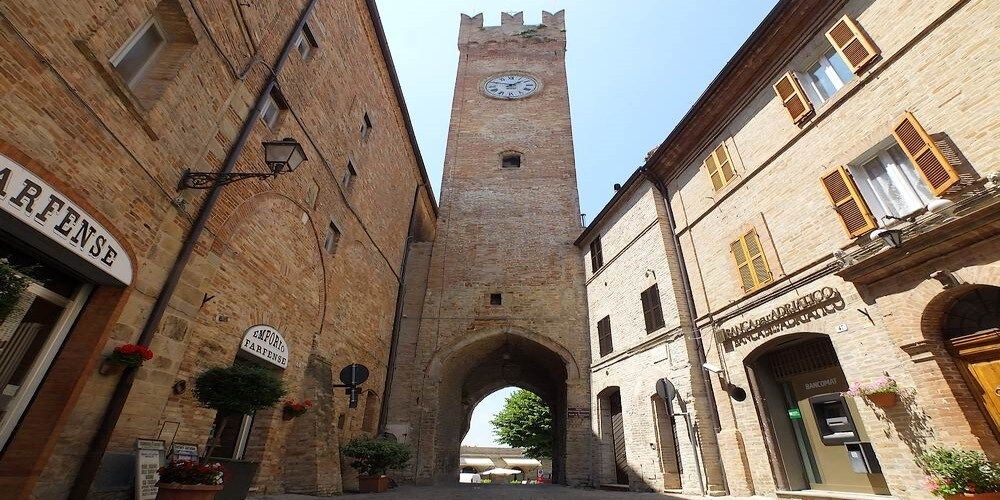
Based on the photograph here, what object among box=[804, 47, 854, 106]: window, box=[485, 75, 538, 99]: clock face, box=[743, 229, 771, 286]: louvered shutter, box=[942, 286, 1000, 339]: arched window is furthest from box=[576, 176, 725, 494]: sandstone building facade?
box=[485, 75, 538, 99]: clock face

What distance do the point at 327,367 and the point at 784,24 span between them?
12.4 metres

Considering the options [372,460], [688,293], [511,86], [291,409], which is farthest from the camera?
[511,86]

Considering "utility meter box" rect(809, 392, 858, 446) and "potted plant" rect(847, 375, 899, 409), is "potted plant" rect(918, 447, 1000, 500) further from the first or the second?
"utility meter box" rect(809, 392, 858, 446)

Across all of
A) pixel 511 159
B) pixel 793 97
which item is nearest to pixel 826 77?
pixel 793 97

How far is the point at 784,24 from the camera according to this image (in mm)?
8734

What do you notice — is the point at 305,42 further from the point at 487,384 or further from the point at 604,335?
the point at 487,384

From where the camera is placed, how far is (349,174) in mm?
11156

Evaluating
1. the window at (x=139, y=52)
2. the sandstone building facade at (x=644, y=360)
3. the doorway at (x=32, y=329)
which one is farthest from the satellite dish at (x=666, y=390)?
the window at (x=139, y=52)

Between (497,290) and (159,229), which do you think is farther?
(497,290)

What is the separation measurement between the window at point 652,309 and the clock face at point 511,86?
15.8m

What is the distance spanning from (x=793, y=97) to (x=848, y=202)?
2.75m

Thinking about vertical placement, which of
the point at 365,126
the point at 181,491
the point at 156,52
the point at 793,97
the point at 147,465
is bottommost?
the point at 181,491

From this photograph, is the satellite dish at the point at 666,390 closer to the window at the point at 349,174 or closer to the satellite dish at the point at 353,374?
the satellite dish at the point at 353,374

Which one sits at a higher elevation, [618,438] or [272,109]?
[272,109]
